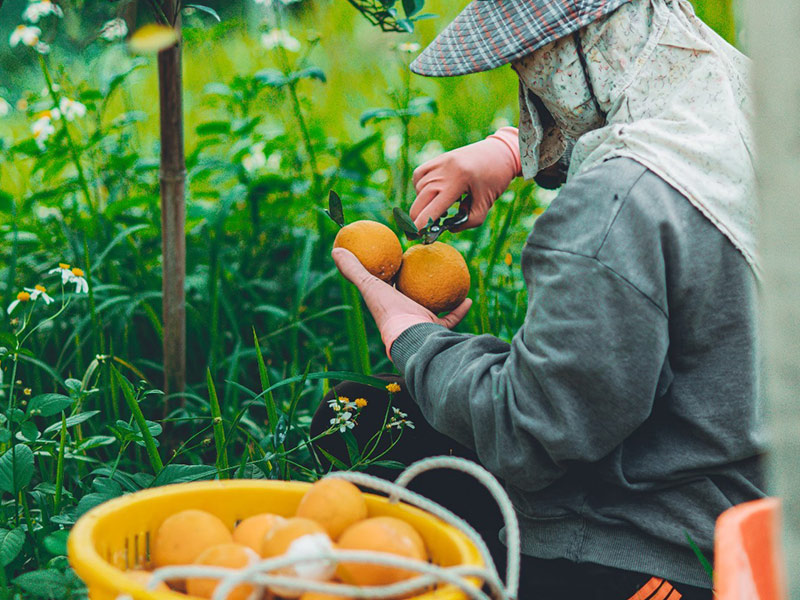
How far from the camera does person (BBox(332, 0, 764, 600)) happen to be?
41.1 inches

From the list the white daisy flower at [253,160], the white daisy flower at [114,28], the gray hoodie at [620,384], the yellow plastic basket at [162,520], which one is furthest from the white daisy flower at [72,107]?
the yellow plastic basket at [162,520]

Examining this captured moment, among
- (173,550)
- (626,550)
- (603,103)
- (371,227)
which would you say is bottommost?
(626,550)

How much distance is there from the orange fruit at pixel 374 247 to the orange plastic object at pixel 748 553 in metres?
0.74

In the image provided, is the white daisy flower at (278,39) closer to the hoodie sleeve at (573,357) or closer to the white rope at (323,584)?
the hoodie sleeve at (573,357)

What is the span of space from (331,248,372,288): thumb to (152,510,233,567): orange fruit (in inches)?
21.8

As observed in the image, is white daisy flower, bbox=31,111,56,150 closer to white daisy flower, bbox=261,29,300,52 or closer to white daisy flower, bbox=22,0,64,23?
white daisy flower, bbox=22,0,64,23

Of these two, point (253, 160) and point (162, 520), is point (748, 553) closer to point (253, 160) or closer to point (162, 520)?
point (162, 520)

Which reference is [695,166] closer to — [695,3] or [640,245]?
[640,245]

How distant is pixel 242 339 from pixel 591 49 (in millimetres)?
1265

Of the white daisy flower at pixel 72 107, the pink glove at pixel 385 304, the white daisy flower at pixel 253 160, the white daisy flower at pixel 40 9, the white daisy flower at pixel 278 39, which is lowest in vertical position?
the pink glove at pixel 385 304

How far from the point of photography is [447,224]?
5.03 ft

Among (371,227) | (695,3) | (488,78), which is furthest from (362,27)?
(371,227)

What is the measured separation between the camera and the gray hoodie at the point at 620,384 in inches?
40.9

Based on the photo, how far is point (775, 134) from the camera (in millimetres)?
601
